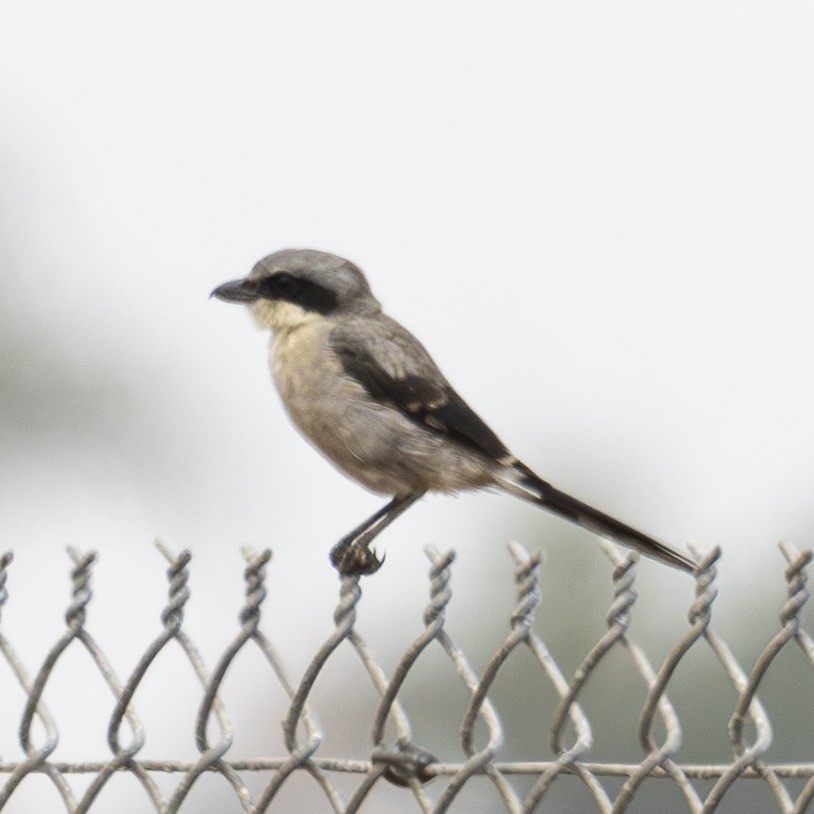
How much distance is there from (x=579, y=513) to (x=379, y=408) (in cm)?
72

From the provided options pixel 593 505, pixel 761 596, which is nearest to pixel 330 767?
pixel 593 505

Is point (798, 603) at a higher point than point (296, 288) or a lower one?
lower

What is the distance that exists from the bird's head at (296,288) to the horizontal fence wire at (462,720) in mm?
1953

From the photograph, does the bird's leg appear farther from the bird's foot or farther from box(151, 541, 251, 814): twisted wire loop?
box(151, 541, 251, 814): twisted wire loop

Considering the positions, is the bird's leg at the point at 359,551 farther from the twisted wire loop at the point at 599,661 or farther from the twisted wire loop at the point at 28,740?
the twisted wire loop at the point at 599,661

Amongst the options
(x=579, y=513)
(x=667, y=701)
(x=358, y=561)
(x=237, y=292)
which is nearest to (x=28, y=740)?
(x=358, y=561)

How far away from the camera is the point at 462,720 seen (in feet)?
7.57

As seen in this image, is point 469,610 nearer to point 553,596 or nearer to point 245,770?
point 553,596

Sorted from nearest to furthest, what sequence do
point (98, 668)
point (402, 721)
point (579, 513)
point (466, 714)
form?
1. point (466, 714)
2. point (402, 721)
3. point (98, 668)
4. point (579, 513)

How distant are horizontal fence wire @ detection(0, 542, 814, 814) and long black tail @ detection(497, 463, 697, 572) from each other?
954 mm

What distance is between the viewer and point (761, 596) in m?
15.7

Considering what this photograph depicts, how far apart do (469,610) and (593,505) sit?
50.1 feet

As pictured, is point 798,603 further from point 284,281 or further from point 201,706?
point 284,281

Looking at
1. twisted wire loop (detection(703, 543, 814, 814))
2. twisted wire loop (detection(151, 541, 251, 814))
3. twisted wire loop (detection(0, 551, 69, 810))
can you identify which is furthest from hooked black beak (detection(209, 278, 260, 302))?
twisted wire loop (detection(703, 543, 814, 814))
